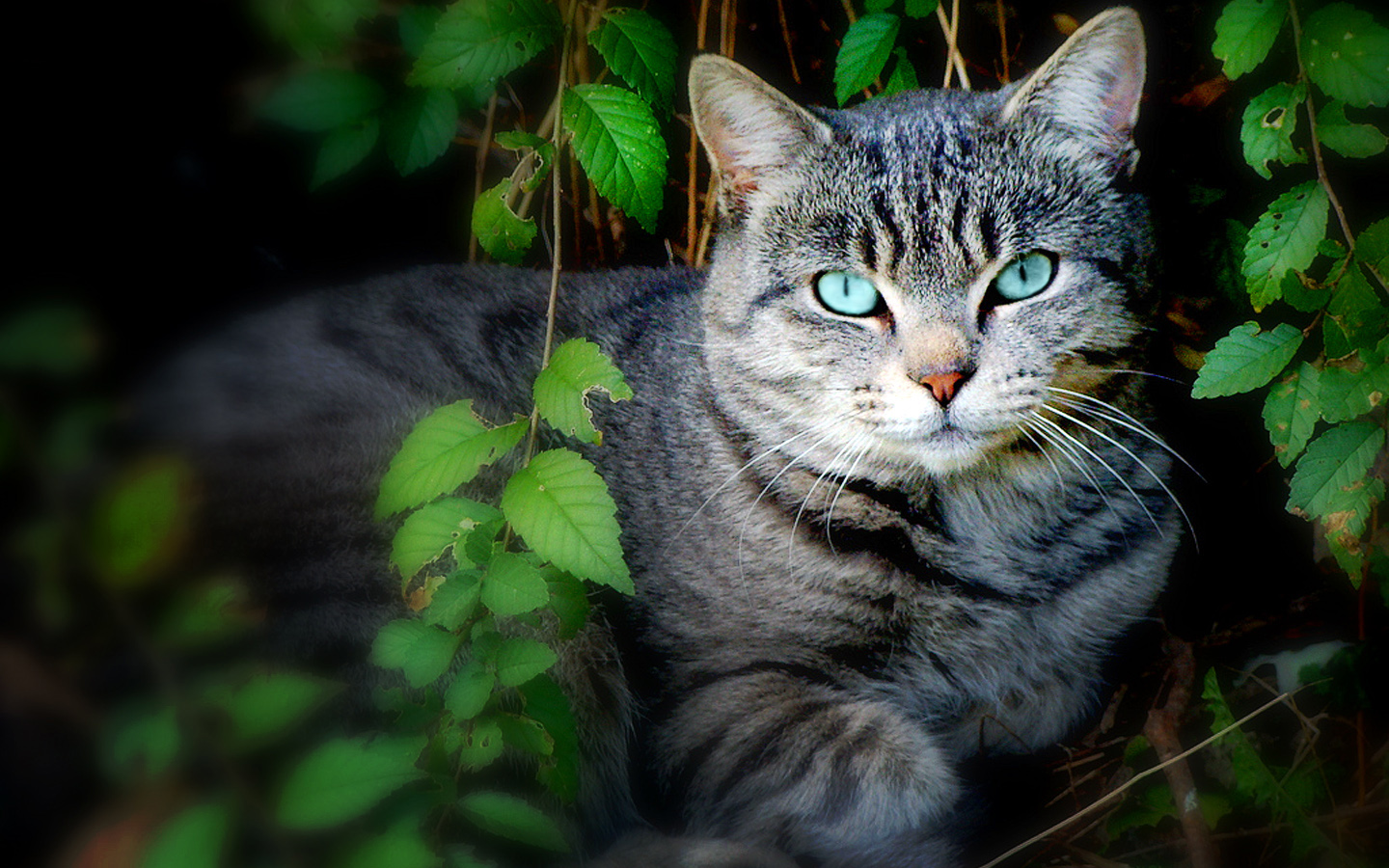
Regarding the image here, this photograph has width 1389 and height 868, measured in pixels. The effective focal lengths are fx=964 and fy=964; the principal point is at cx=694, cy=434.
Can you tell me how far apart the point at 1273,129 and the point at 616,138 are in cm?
118

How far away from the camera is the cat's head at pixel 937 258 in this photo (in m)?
1.85

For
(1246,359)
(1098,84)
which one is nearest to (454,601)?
(1246,359)

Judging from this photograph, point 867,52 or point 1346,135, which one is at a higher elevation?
point 867,52

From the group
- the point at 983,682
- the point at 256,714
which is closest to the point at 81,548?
the point at 256,714

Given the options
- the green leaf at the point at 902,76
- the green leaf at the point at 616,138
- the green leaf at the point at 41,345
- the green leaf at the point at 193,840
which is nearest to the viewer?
the green leaf at the point at 41,345

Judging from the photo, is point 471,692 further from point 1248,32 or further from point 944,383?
point 1248,32

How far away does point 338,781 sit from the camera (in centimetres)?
122

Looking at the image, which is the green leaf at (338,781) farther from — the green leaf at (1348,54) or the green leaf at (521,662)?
the green leaf at (1348,54)

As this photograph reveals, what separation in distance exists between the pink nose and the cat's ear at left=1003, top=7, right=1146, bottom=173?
59 cm

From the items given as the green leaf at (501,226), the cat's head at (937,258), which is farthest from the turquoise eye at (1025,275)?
the green leaf at (501,226)

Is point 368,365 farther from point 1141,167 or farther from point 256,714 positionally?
point 1141,167

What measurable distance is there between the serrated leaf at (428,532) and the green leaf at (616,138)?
0.70 meters

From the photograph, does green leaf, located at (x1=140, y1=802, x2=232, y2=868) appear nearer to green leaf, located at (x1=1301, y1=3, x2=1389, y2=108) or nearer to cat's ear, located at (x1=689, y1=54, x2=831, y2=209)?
cat's ear, located at (x1=689, y1=54, x2=831, y2=209)

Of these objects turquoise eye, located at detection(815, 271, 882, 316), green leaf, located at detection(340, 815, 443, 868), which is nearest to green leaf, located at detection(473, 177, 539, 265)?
turquoise eye, located at detection(815, 271, 882, 316)
